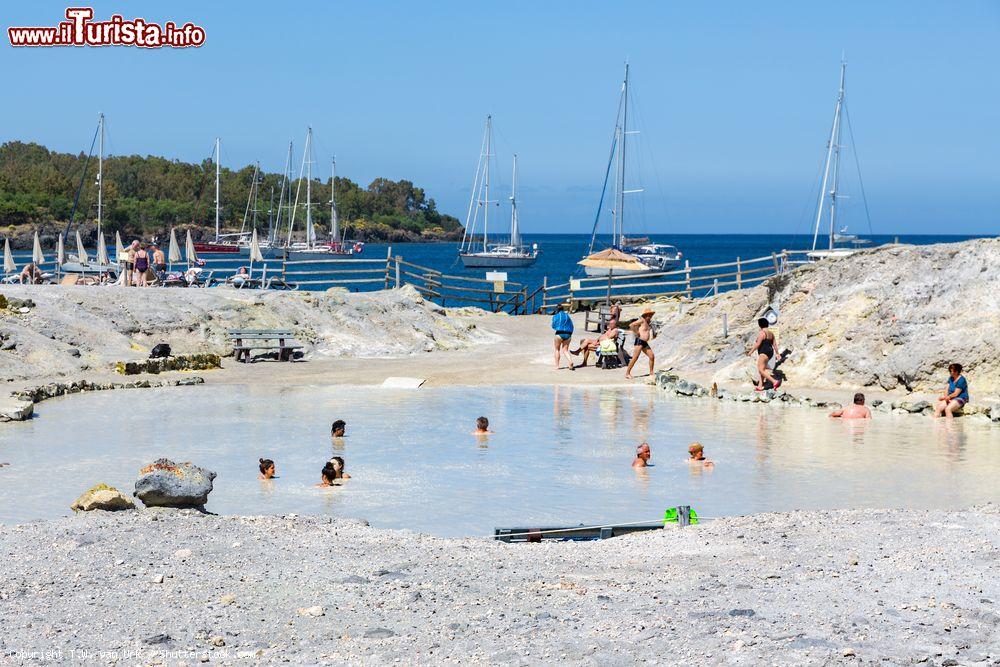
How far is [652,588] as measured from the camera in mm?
8859

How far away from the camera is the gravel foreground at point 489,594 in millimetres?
7480

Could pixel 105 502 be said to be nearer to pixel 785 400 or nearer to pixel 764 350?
pixel 785 400

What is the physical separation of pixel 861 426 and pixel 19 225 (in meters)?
121

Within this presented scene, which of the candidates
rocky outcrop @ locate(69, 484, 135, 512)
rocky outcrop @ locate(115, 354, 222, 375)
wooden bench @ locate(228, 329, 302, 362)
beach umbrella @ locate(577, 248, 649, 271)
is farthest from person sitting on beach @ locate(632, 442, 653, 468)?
beach umbrella @ locate(577, 248, 649, 271)

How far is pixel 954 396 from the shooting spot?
65.1 feet

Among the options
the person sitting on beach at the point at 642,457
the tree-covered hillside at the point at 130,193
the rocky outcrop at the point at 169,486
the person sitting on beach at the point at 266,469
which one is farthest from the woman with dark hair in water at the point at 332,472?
the tree-covered hillside at the point at 130,193

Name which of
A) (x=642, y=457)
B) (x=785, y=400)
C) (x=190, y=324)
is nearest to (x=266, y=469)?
(x=642, y=457)

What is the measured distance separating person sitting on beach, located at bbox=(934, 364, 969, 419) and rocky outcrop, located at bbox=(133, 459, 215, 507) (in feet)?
42.9

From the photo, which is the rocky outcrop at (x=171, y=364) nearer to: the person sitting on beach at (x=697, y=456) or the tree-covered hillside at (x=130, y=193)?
the person sitting on beach at (x=697, y=456)

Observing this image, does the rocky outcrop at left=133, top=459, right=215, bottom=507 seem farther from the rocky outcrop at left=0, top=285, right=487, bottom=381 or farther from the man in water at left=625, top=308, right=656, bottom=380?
the man in water at left=625, top=308, right=656, bottom=380

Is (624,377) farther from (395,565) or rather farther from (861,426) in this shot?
(395,565)

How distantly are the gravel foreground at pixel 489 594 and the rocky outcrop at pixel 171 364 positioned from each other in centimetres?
1410

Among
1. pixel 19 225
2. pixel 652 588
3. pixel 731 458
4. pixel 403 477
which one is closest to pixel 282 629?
pixel 652 588

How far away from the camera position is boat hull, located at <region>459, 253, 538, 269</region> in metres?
93.4
